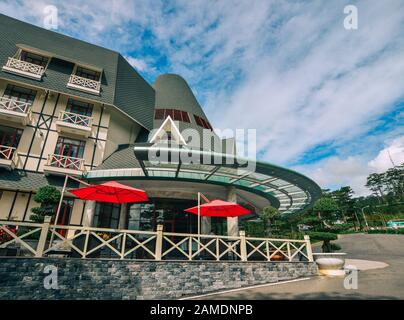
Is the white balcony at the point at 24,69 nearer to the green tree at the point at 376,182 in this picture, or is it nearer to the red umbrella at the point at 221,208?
the red umbrella at the point at 221,208

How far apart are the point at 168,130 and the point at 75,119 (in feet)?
22.3

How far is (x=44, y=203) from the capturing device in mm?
10828

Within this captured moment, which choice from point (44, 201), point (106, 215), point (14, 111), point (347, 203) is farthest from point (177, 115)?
point (347, 203)

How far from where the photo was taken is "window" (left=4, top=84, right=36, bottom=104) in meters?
14.3

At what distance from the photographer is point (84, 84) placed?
51.8 ft

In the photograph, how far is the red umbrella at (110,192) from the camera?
324 inches

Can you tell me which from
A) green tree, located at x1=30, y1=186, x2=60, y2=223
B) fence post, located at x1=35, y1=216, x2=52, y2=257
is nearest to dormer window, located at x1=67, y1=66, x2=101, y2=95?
Answer: green tree, located at x1=30, y1=186, x2=60, y2=223

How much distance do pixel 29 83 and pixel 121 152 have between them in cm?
718

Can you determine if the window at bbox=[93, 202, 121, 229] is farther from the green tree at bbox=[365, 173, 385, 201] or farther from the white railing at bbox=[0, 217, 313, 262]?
the green tree at bbox=[365, 173, 385, 201]

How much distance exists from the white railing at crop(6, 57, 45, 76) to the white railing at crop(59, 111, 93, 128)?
314 centimetres

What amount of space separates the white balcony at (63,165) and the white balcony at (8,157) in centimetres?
160

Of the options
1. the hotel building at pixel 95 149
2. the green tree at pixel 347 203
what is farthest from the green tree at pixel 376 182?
the hotel building at pixel 95 149

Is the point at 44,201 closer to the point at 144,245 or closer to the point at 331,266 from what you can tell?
the point at 144,245
